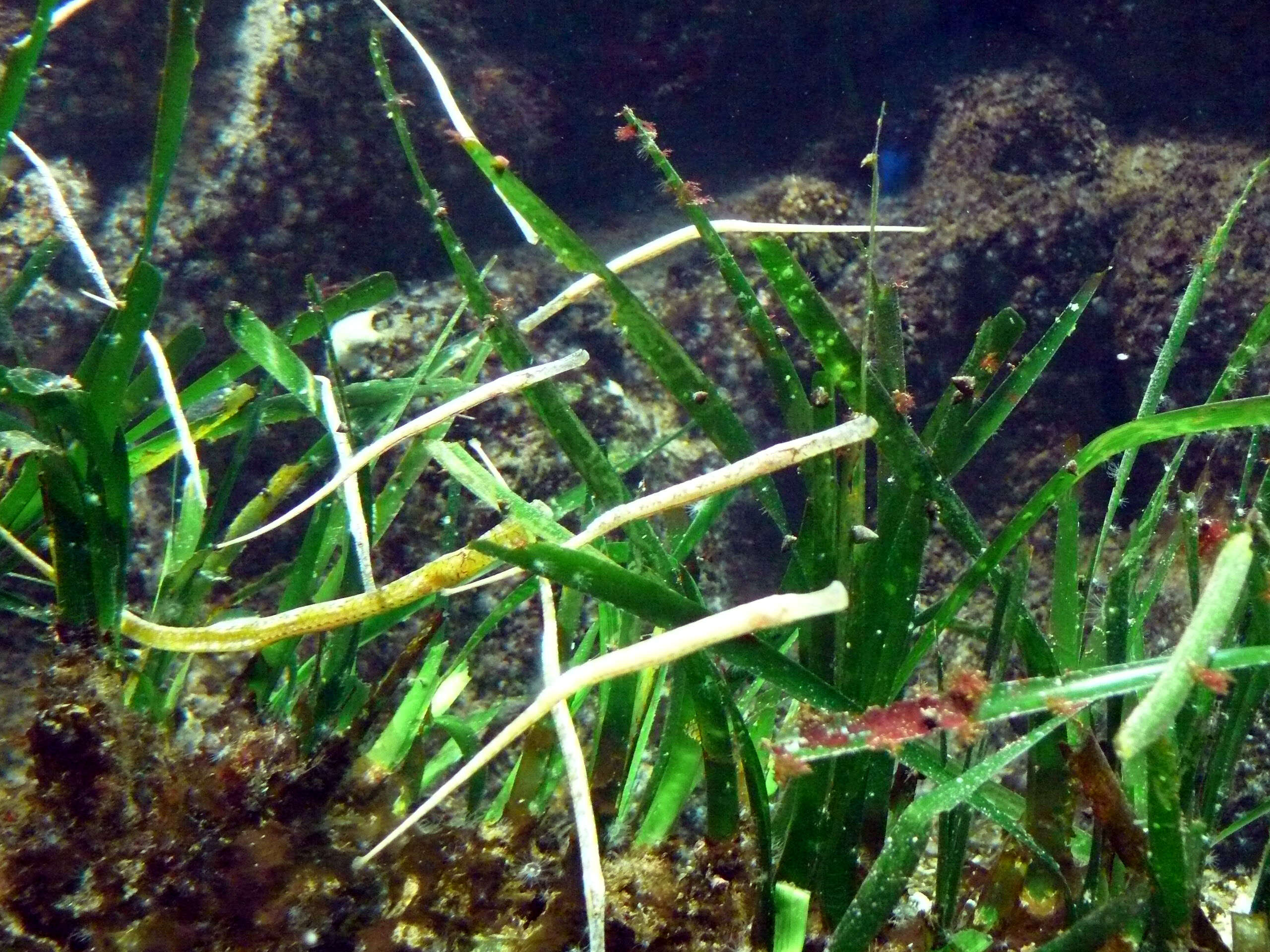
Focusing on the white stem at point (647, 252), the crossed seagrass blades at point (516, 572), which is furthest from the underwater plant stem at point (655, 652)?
the white stem at point (647, 252)

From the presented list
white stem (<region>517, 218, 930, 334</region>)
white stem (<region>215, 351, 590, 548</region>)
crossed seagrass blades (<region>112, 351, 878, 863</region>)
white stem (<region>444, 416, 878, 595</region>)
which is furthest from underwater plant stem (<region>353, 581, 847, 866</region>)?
white stem (<region>517, 218, 930, 334</region>)

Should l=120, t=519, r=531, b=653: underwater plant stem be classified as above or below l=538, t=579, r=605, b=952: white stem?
above

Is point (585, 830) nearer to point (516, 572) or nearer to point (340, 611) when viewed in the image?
point (340, 611)

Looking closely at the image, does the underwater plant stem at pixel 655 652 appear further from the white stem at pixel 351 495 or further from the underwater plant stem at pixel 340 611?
the white stem at pixel 351 495

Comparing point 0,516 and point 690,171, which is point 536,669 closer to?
point 0,516

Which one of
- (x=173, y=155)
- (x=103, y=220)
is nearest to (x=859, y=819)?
(x=173, y=155)

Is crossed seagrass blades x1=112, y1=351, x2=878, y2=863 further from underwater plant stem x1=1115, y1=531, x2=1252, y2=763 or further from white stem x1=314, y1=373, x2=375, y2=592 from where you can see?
underwater plant stem x1=1115, y1=531, x2=1252, y2=763

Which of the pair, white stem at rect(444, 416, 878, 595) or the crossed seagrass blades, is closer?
the crossed seagrass blades

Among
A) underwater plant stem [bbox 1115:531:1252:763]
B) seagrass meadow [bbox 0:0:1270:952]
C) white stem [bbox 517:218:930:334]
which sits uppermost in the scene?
white stem [bbox 517:218:930:334]
